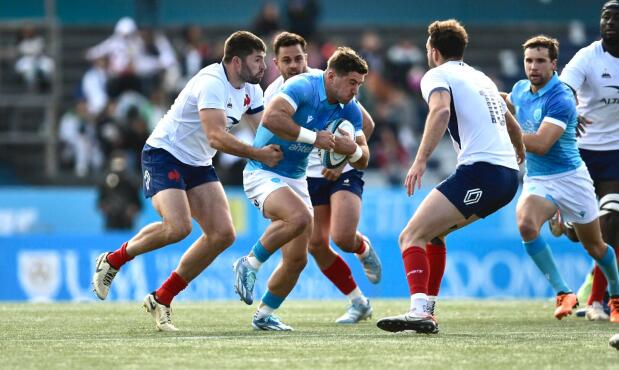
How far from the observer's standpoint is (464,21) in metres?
26.5

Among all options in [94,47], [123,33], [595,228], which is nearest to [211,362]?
[595,228]

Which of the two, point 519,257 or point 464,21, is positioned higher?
point 464,21

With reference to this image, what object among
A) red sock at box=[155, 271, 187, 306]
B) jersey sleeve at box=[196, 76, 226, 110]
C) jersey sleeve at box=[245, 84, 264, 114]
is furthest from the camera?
jersey sleeve at box=[245, 84, 264, 114]

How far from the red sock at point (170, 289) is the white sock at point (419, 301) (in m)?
2.16

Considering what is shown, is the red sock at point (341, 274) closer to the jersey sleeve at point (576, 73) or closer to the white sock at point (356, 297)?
the white sock at point (356, 297)

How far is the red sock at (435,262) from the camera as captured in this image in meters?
10.5

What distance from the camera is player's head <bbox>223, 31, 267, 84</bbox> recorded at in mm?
10492

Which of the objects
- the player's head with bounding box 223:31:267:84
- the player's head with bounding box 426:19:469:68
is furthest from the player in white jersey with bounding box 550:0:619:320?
the player's head with bounding box 223:31:267:84

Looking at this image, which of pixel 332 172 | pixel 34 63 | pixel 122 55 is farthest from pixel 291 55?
pixel 34 63

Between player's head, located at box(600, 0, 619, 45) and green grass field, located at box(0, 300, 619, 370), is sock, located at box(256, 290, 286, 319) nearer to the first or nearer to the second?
green grass field, located at box(0, 300, 619, 370)

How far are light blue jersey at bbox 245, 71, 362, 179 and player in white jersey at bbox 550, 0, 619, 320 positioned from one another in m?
2.75

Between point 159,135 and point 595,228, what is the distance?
13.2 feet

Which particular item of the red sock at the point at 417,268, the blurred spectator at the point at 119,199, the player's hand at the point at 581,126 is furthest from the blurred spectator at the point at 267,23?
the red sock at the point at 417,268

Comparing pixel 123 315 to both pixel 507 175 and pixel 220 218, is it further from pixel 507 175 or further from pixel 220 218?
pixel 507 175
